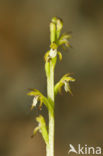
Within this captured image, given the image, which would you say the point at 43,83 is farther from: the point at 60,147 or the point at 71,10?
the point at 71,10

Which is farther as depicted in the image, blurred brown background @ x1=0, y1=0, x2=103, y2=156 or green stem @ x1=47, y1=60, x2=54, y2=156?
blurred brown background @ x1=0, y1=0, x2=103, y2=156

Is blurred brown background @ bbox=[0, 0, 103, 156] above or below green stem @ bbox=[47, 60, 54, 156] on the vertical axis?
above

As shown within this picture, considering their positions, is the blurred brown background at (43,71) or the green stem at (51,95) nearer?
the green stem at (51,95)

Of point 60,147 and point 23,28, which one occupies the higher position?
point 23,28

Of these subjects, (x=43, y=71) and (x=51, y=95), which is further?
(x=43, y=71)

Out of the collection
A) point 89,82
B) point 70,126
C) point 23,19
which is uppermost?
point 23,19

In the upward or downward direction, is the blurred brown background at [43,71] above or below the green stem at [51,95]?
above

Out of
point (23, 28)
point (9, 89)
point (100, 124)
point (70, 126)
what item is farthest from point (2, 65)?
point (100, 124)

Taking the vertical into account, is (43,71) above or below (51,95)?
above
